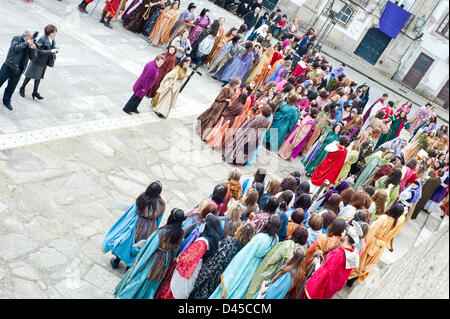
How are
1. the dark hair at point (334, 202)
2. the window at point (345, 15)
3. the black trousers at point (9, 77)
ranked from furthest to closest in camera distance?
the window at point (345, 15)
the black trousers at point (9, 77)
the dark hair at point (334, 202)

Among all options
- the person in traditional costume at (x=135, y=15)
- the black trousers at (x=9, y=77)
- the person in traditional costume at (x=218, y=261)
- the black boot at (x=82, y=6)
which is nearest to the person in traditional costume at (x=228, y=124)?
the black trousers at (x=9, y=77)

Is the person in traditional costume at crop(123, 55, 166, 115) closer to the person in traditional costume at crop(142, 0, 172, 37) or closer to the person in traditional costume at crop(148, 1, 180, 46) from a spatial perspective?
the person in traditional costume at crop(148, 1, 180, 46)

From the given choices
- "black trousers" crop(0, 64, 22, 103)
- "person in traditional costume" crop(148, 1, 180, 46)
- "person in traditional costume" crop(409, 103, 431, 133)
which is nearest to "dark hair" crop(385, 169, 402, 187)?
"black trousers" crop(0, 64, 22, 103)

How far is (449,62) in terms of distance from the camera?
1414 millimetres

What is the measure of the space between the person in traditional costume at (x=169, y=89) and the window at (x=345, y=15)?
21108 millimetres

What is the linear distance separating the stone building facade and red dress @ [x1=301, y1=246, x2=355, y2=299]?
24774mm

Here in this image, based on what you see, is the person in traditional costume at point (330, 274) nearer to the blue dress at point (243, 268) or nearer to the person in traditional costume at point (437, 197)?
the blue dress at point (243, 268)

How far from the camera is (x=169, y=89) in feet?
32.7

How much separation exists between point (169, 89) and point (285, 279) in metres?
6.11

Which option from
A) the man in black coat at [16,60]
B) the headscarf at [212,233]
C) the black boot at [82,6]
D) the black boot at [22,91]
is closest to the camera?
the headscarf at [212,233]

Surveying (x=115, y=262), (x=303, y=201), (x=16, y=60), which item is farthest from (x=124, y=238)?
(x=16, y=60)

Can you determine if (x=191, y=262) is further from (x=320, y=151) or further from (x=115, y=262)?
(x=320, y=151)

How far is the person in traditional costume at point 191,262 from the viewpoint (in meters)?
4.86

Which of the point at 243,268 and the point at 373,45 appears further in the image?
the point at 373,45
